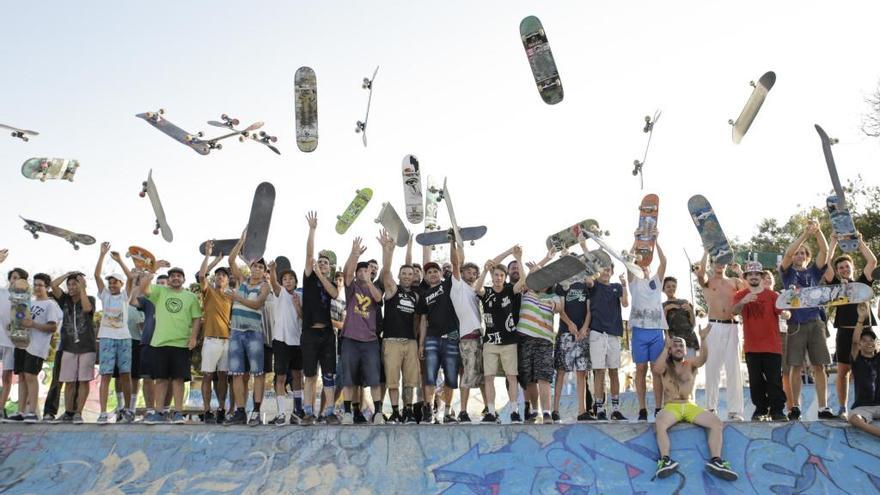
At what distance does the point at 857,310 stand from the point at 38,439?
34.2ft

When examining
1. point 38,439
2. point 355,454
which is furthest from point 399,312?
point 38,439

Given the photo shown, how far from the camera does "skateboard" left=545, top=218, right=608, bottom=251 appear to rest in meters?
11.5

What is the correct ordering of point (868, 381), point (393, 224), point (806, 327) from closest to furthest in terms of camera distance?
1. point (868, 381)
2. point (806, 327)
3. point (393, 224)

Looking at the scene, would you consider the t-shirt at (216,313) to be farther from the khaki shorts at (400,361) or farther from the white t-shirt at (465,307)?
the white t-shirt at (465,307)

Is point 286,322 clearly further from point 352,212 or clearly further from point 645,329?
point 645,329

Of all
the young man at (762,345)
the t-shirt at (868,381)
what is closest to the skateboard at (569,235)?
the young man at (762,345)

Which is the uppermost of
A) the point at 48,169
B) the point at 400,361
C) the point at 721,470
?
the point at 48,169

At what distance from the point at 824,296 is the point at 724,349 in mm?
1341

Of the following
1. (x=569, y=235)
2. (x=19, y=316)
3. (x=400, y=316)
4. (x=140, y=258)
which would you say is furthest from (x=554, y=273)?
(x=19, y=316)

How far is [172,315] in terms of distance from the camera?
10375mm

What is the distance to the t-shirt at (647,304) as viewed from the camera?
9781mm

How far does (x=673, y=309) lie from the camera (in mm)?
10023

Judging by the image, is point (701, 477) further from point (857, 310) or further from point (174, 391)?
point (174, 391)

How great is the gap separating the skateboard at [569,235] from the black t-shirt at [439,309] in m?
2.26
